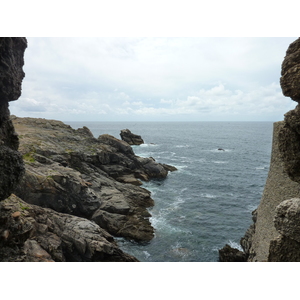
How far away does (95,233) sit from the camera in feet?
64.5

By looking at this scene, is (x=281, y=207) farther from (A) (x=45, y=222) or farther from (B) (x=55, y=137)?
(B) (x=55, y=137)

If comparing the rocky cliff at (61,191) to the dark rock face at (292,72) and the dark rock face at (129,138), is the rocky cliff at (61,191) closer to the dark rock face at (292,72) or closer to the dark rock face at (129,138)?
the dark rock face at (292,72)

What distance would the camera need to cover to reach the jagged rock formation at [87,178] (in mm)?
24355

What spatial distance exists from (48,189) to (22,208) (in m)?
7.97

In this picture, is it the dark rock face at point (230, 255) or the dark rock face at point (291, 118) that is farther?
the dark rock face at point (230, 255)

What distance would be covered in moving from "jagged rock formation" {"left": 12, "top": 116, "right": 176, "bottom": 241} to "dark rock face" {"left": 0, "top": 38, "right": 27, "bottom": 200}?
6.90 metres

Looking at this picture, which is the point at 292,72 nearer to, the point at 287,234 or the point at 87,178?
the point at 287,234

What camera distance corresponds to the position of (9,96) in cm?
990

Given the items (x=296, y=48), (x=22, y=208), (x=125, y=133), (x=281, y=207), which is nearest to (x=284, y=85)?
(x=296, y=48)

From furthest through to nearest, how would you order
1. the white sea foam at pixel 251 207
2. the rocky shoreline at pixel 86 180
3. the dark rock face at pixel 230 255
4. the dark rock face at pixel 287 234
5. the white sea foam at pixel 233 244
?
the white sea foam at pixel 251 207 → the white sea foam at pixel 233 244 → the rocky shoreline at pixel 86 180 → the dark rock face at pixel 230 255 → the dark rock face at pixel 287 234

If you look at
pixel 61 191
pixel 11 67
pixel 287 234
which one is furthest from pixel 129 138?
pixel 287 234

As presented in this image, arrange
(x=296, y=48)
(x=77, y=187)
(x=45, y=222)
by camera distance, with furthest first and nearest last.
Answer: (x=77, y=187) → (x=45, y=222) → (x=296, y=48)

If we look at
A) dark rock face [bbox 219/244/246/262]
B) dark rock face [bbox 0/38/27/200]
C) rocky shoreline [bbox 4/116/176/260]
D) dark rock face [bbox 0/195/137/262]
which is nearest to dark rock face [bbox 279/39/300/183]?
dark rock face [bbox 0/38/27/200]

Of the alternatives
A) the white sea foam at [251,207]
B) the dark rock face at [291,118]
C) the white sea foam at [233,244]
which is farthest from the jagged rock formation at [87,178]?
the dark rock face at [291,118]
